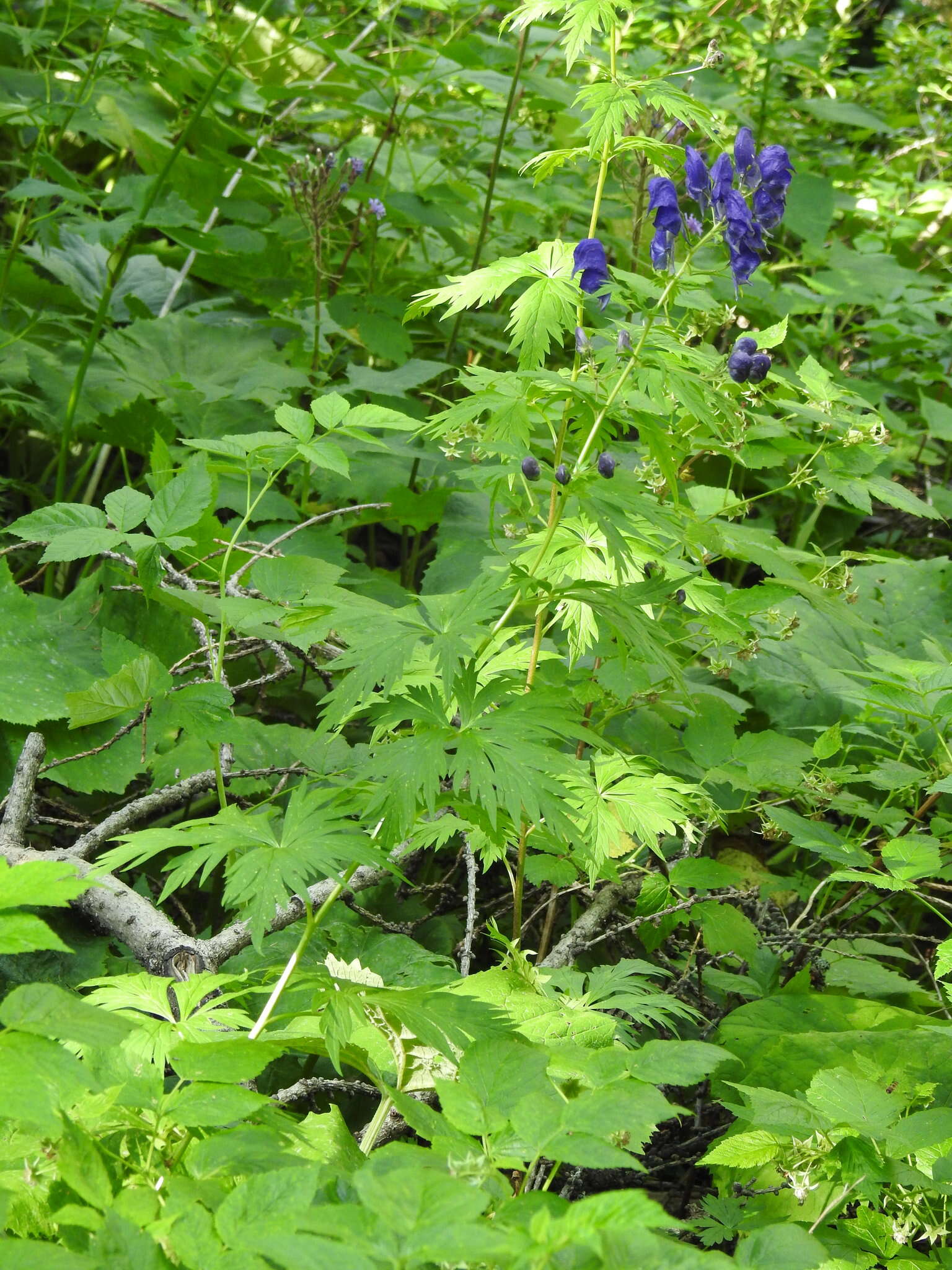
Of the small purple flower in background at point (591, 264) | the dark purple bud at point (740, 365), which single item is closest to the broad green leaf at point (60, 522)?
the small purple flower in background at point (591, 264)

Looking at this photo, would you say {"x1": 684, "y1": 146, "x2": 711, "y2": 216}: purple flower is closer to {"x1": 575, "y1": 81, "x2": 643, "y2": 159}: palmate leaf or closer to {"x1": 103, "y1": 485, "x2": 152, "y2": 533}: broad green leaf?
{"x1": 575, "y1": 81, "x2": 643, "y2": 159}: palmate leaf

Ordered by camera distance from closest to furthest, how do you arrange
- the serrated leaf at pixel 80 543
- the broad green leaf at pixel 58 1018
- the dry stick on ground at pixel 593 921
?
the broad green leaf at pixel 58 1018
the serrated leaf at pixel 80 543
the dry stick on ground at pixel 593 921

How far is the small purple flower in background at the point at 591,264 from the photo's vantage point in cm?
134

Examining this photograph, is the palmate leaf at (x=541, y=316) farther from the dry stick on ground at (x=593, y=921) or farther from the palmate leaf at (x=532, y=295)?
the dry stick on ground at (x=593, y=921)

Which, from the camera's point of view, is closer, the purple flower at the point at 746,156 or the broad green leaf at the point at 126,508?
the broad green leaf at the point at 126,508

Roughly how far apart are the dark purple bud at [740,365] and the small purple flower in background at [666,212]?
185mm

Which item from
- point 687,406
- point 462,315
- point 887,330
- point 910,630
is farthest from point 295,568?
point 887,330

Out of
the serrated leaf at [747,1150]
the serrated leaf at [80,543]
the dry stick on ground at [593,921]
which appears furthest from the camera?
the dry stick on ground at [593,921]

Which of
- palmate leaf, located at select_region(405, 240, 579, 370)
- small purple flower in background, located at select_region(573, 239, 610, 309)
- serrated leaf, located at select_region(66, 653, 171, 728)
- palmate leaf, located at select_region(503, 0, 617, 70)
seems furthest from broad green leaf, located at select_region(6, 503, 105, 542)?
palmate leaf, located at select_region(503, 0, 617, 70)

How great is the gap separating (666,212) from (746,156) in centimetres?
14

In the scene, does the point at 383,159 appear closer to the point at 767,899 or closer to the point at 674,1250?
the point at 767,899

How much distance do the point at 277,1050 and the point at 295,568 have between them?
0.77 metres

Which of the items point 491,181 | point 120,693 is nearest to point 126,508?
point 120,693

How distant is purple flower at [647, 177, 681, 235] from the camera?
1.38 m
